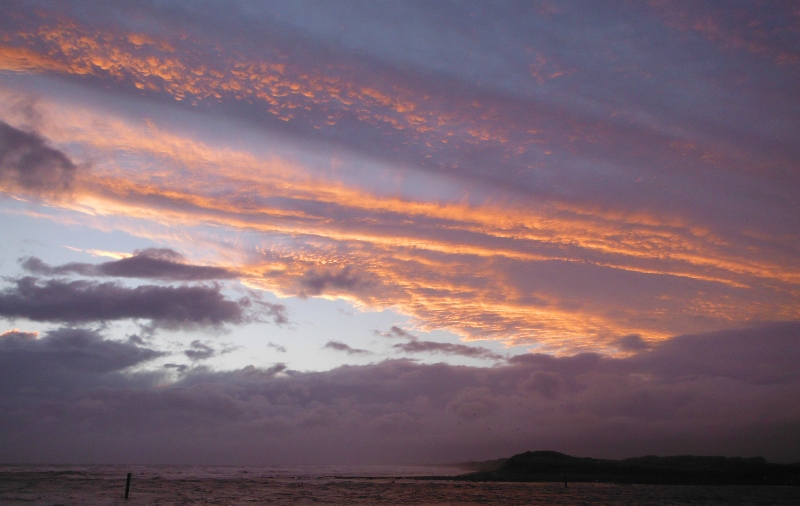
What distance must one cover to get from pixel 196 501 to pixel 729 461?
205541 mm

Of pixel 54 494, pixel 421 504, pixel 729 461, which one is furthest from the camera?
pixel 729 461

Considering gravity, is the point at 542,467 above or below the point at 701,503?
below

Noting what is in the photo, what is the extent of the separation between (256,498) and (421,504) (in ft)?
Result: 80.5

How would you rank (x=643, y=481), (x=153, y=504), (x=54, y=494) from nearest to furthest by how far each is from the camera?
(x=153, y=504), (x=54, y=494), (x=643, y=481)

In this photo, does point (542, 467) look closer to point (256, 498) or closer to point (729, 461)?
point (729, 461)

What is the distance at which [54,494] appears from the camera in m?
72.9

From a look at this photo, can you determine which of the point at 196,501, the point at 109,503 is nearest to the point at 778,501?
the point at 196,501

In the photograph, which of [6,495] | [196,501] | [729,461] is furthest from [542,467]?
[6,495]

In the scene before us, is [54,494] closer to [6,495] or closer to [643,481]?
[6,495]

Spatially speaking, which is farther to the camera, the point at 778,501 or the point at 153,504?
the point at 778,501

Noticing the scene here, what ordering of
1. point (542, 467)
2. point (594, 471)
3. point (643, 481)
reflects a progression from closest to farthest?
point (643, 481) < point (594, 471) < point (542, 467)

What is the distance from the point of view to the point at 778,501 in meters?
74.0

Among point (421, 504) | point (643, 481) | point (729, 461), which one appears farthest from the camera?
point (729, 461)

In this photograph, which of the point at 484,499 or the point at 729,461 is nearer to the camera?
the point at 484,499
